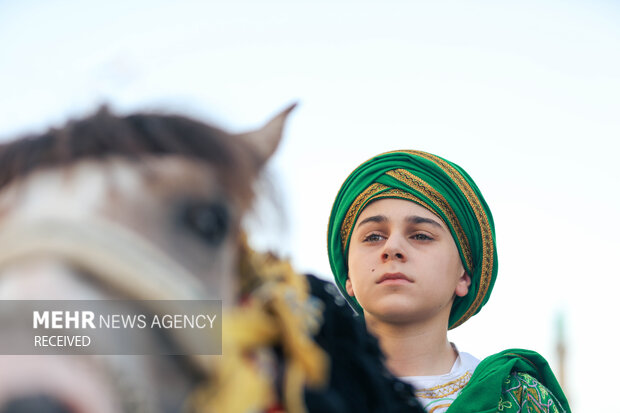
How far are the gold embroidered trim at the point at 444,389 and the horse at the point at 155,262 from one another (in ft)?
3.44

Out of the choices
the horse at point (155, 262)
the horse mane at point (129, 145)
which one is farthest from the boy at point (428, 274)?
the horse mane at point (129, 145)

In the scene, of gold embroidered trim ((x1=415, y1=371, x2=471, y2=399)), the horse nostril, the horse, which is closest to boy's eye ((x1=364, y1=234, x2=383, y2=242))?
gold embroidered trim ((x1=415, y1=371, x2=471, y2=399))

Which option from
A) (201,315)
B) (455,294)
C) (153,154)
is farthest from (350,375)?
(455,294)

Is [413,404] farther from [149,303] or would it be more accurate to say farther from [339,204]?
[339,204]

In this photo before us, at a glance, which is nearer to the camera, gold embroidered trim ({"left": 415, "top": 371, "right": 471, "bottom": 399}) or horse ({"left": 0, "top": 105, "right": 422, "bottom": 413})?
horse ({"left": 0, "top": 105, "right": 422, "bottom": 413})

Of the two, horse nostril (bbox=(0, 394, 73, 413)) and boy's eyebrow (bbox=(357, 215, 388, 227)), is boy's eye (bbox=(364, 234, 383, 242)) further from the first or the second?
horse nostril (bbox=(0, 394, 73, 413))

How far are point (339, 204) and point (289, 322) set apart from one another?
158cm

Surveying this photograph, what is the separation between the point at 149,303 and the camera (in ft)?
2.71

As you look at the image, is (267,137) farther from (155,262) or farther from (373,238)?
(373,238)

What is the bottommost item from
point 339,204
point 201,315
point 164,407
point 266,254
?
point 164,407

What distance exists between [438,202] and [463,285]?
36cm

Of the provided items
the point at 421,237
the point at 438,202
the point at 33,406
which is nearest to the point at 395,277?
the point at 421,237

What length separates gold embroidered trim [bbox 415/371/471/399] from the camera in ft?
7.02

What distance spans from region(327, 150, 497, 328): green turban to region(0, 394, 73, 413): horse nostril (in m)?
1.76
